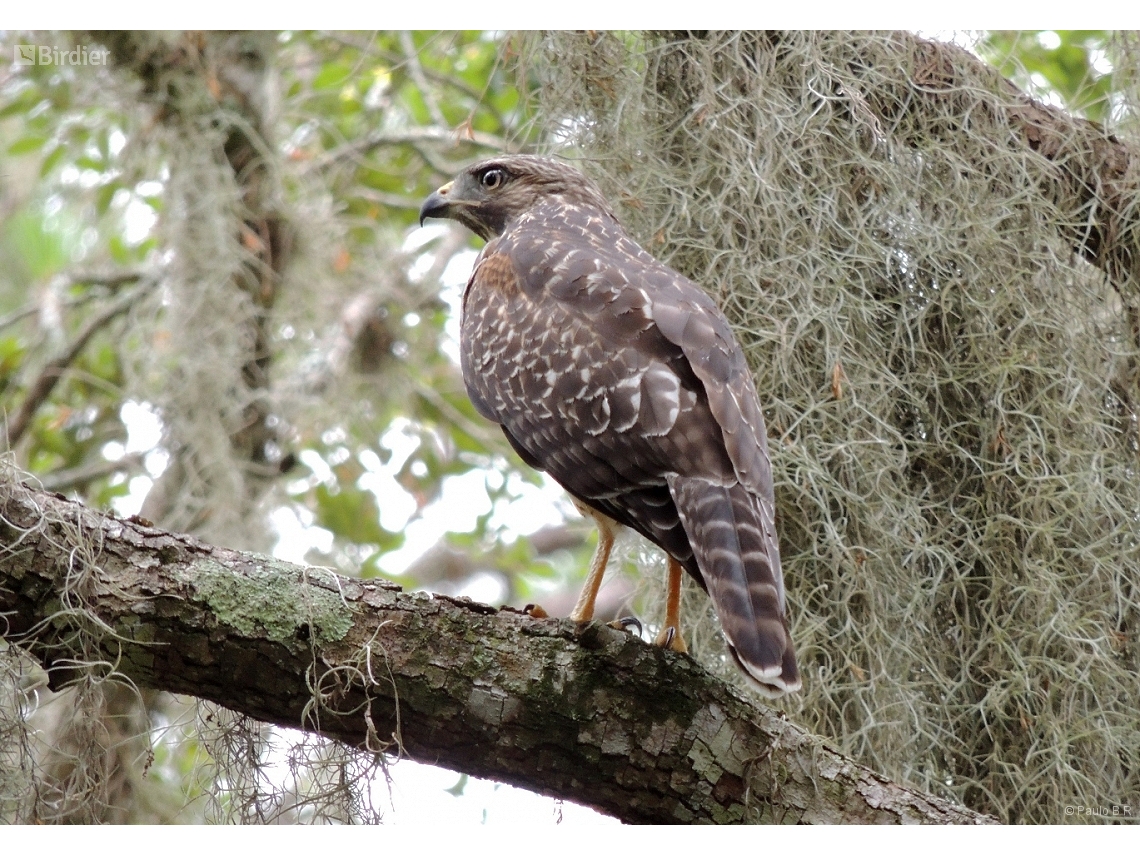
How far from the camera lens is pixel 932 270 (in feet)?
11.7

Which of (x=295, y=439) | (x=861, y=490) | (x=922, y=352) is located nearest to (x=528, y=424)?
(x=861, y=490)

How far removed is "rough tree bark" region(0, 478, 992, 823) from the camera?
2.60 metres

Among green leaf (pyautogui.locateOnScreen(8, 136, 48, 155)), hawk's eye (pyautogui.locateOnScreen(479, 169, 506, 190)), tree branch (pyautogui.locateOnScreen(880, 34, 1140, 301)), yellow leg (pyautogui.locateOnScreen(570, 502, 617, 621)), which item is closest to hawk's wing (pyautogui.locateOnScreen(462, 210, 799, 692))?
yellow leg (pyautogui.locateOnScreen(570, 502, 617, 621))

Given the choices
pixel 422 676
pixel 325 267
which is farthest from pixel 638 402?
pixel 325 267

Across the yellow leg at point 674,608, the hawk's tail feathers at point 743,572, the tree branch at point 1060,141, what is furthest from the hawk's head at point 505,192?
the hawk's tail feathers at point 743,572

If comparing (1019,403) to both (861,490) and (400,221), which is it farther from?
(400,221)

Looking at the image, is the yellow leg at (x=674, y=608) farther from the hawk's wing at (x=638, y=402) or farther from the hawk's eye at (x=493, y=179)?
the hawk's eye at (x=493, y=179)

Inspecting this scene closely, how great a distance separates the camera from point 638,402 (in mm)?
2926

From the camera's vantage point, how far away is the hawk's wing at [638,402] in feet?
8.63

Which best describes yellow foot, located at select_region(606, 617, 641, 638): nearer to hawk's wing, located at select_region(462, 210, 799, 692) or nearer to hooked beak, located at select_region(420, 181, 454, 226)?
hawk's wing, located at select_region(462, 210, 799, 692)

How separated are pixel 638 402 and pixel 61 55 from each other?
149 inches

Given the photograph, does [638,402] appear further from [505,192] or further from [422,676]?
[505,192]

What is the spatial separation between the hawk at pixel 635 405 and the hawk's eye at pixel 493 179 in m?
0.34

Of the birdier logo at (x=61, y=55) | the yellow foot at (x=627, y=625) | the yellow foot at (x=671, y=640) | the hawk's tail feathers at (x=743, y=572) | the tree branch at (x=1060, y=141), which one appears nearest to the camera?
the hawk's tail feathers at (x=743, y=572)
